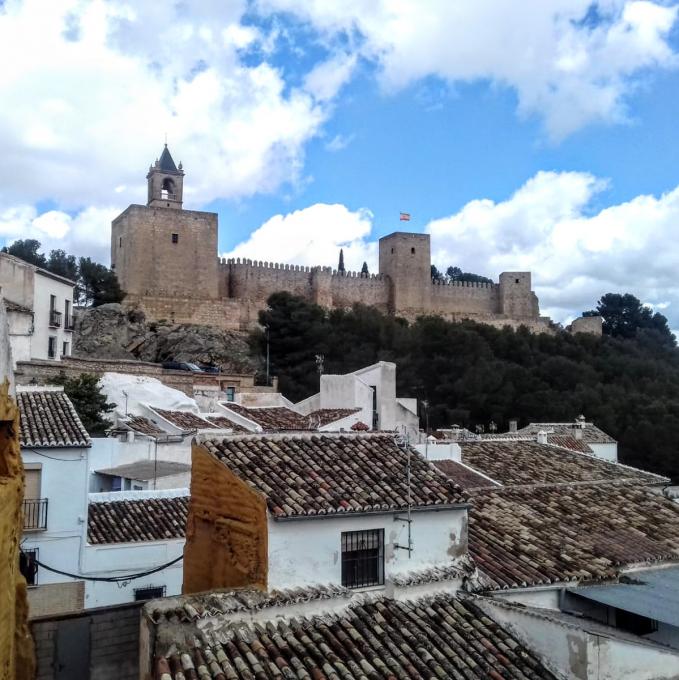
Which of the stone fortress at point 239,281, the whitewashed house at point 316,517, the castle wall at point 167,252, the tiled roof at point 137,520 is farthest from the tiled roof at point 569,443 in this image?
the castle wall at point 167,252

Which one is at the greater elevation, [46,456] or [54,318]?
[54,318]

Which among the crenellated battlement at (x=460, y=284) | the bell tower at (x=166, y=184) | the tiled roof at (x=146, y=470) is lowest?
the tiled roof at (x=146, y=470)

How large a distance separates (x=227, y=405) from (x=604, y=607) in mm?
18056

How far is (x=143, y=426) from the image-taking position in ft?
64.5

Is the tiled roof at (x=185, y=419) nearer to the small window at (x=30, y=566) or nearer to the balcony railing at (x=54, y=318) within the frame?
the small window at (x=30, y=566)

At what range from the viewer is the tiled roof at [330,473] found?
22.8ft

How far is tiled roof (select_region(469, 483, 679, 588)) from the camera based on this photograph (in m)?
8.20

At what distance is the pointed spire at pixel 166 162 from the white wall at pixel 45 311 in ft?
73.2

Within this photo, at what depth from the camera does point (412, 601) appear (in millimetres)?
7129

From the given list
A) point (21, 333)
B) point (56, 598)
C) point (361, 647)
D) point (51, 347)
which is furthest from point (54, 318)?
point (361, 647)

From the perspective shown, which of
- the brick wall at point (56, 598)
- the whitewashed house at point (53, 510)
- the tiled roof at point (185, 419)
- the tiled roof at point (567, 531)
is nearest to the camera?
the tiled roof at point (567, 531)

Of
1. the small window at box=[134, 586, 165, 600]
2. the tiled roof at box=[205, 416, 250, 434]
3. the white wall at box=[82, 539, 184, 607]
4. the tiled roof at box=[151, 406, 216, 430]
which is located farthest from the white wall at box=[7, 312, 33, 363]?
the small window at box=[134, 586, 165, 600]

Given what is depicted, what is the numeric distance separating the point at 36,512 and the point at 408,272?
51.2 meters

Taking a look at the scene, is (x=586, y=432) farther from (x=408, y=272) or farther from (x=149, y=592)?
(x=408, y=272)
